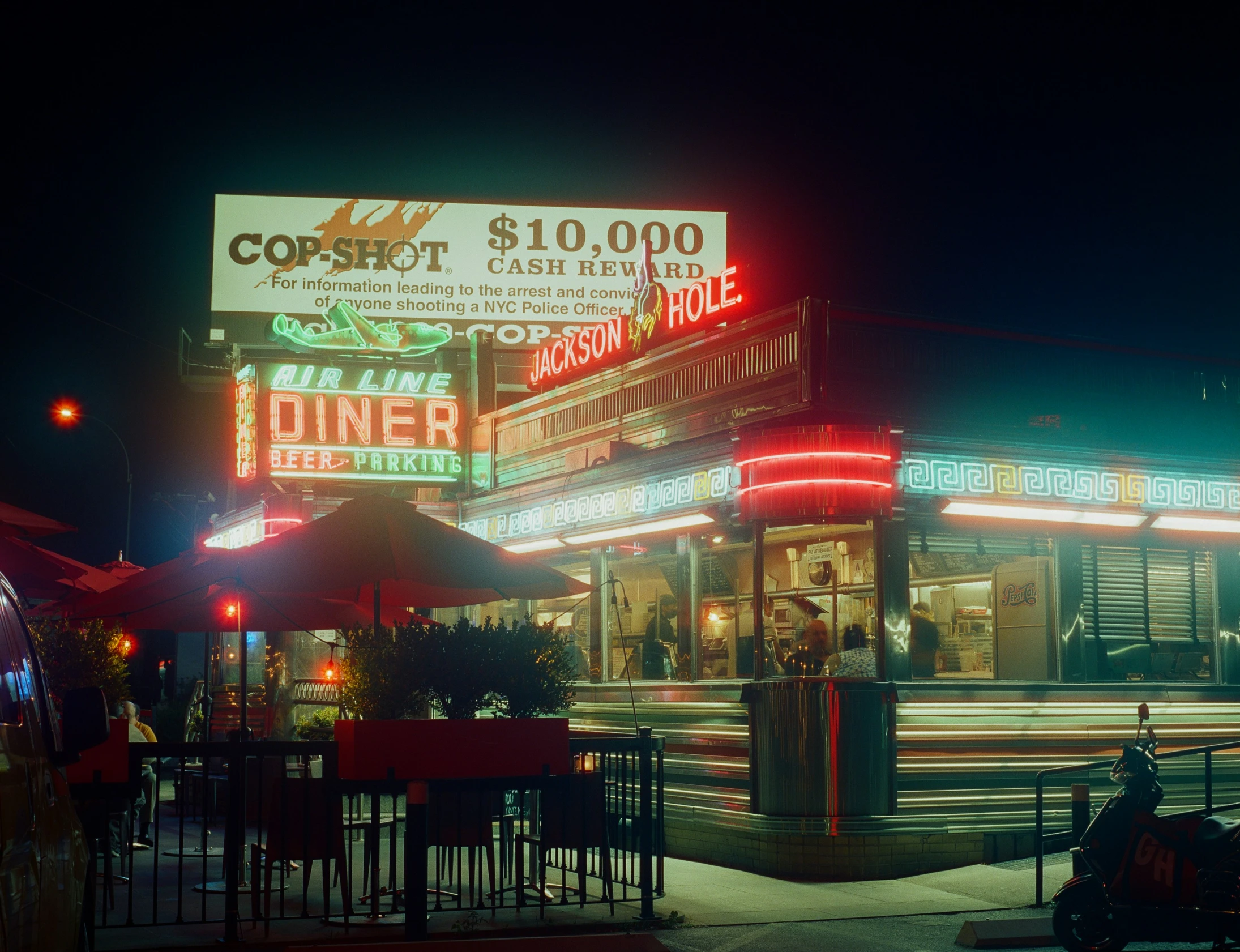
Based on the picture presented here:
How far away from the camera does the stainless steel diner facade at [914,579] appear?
38.4 feet

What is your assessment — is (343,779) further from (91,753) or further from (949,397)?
(949,397)

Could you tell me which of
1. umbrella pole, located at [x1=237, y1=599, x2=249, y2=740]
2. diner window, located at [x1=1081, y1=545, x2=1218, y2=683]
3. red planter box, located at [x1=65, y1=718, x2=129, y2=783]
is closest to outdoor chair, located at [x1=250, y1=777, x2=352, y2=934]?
red planter box, located at [x1=65, y1=718, x2=129, y2=783]

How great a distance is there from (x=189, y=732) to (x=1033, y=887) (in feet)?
49.3

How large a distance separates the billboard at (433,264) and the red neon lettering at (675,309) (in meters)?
21.9

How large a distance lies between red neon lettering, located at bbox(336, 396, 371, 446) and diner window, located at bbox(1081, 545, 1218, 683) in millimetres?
9696

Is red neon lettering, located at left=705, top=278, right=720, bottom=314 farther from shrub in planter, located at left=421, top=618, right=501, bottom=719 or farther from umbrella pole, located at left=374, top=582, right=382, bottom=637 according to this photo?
shrub in planter, located at left=421, top=618, right=501, bottom=719

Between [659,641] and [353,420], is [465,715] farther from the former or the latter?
[353,420]

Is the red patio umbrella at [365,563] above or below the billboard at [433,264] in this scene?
below

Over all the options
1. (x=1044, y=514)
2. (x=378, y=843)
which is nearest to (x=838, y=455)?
(x=1044, y=514)

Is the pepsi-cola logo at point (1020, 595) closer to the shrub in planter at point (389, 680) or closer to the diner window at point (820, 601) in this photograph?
the diner window at point (820, 601)

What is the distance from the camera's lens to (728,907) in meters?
9.96

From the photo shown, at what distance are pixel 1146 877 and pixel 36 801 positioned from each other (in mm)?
6021

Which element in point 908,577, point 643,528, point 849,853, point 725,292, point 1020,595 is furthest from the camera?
point 725,292

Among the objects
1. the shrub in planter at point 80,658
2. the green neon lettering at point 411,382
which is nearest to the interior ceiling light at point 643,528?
the green neon lettering at point 411,382
